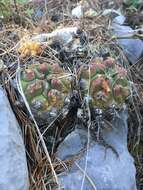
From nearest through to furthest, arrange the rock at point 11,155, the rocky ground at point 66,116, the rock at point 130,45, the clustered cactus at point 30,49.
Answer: the rock at point 11,155, the rocky ground at point 66,116, the clustered cactus at point 30,49, the rock at point 130,45

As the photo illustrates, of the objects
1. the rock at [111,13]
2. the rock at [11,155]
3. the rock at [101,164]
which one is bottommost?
the rock at [101,164]

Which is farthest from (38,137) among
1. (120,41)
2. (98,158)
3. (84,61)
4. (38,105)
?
(120,41)

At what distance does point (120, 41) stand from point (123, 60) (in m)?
0.21

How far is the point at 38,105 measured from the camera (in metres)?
2.01

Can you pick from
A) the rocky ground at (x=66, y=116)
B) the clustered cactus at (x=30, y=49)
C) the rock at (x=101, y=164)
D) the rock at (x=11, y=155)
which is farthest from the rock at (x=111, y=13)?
the rock at (x=11, y=155)

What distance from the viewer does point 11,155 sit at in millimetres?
1850

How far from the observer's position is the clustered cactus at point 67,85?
6.64 feet

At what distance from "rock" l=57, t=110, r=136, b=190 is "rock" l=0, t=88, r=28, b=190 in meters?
0.22

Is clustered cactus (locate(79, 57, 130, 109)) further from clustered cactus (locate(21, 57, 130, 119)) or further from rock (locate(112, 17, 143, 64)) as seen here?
rock (locate(112, 17, 143, 64))

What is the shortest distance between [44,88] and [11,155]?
361 millimetres

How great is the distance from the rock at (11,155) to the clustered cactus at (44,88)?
13cm

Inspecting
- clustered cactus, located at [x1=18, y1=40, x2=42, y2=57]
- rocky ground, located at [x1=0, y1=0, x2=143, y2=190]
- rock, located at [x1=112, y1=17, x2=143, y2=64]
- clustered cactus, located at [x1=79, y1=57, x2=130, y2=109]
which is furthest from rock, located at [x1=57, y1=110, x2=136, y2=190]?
rock, located at [x1=112, y1=17, x2=143, y2=64]

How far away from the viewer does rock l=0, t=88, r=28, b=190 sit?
1792 millimetres

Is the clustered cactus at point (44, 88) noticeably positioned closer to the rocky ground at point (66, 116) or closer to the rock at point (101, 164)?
the rocky ground at point (66, 116)
